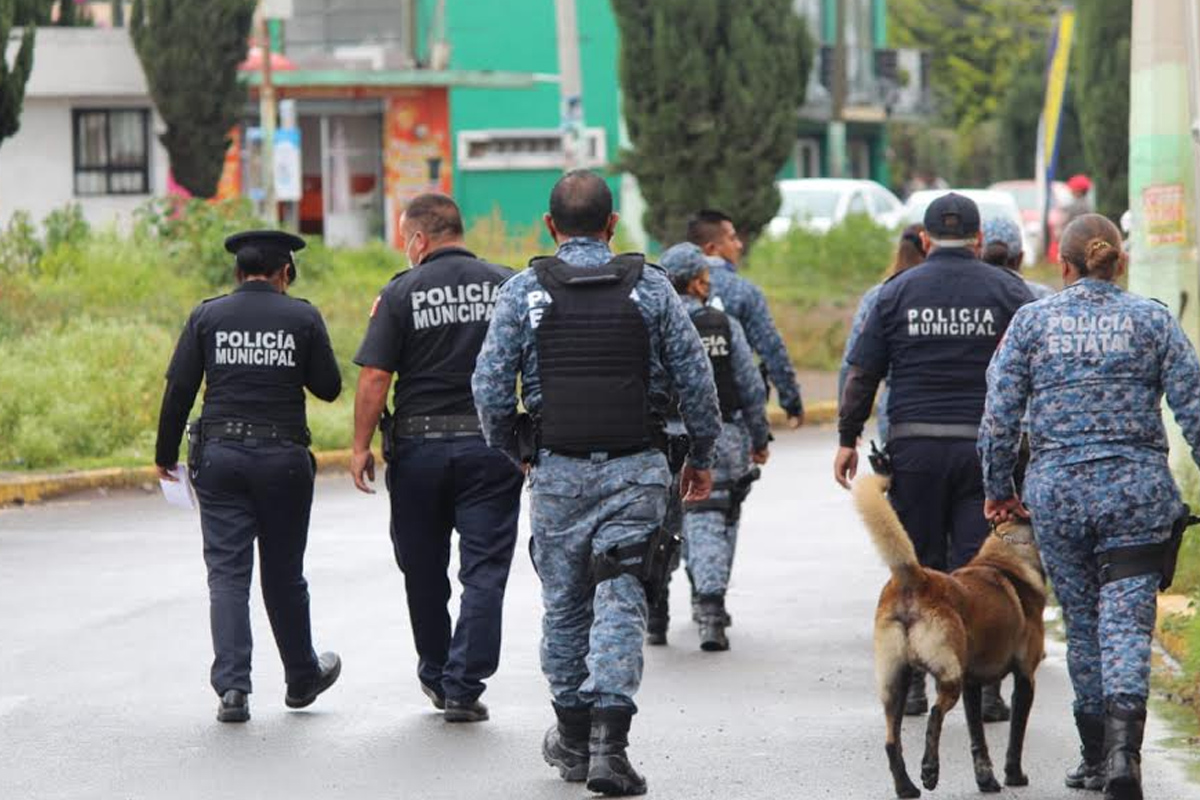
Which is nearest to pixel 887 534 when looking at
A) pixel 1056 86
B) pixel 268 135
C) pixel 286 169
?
pixel 286 169

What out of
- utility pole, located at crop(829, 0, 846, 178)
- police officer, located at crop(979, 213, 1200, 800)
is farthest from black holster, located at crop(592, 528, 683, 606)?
utility pole, located at crop(829, 0, 846, 178)

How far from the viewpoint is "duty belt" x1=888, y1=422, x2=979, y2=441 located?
934 cm

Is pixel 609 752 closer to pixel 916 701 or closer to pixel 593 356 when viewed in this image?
pixel 593 356

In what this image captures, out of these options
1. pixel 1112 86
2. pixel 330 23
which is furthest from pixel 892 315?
pixel 330 23

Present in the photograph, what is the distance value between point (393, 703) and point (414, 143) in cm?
3685

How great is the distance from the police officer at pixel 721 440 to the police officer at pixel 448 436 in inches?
85.6

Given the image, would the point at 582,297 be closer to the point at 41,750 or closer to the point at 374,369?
the point at 374,369

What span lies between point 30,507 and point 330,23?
33.6 meters

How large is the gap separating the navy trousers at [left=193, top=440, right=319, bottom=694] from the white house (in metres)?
30.6

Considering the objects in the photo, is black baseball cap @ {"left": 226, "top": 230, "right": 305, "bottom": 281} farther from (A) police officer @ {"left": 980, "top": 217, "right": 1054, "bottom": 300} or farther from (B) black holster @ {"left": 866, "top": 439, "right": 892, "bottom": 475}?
(A) police officer @ {"left": 980, "top": 217, "right": 1054, "bottom": 300}

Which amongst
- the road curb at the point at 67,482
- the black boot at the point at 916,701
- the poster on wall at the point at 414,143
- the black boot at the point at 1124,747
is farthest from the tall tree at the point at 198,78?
the black boot at the point at 1124,747

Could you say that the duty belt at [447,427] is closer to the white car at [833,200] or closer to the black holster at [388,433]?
the black holster at [388,433]

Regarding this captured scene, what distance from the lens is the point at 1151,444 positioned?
306 inches

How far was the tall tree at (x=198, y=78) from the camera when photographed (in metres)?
35.9
